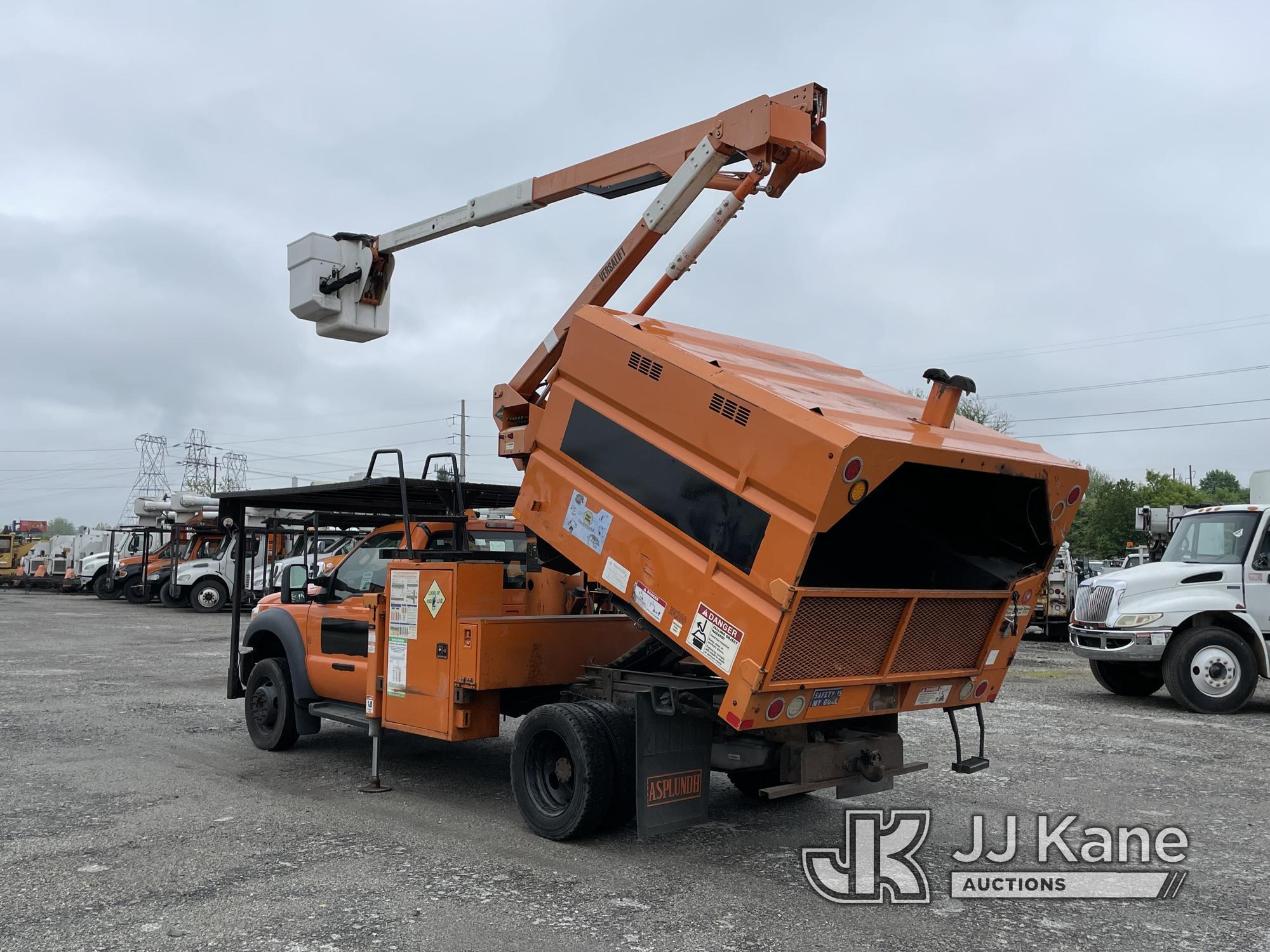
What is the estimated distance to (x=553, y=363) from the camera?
280 inches

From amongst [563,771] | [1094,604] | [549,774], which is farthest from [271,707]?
[1094,604]

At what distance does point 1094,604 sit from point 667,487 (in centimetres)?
919

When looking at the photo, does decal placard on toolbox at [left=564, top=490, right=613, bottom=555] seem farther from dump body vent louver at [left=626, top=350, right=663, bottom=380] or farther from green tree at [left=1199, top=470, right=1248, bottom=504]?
green tree at [left=1199, top=470, right=1248, bottom=504]

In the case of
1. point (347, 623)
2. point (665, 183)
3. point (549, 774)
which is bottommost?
point (549, 774)

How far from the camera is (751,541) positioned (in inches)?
198

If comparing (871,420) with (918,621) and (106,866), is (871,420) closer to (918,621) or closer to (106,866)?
(918,621)

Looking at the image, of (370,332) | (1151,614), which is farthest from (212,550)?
(1151,614)

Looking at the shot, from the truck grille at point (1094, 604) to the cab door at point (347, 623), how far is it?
8.67 m

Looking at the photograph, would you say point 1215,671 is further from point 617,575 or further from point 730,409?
point 730,409

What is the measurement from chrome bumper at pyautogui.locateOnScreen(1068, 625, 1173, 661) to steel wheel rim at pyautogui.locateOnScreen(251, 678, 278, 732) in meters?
9.10

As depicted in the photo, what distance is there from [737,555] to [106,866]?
364cm

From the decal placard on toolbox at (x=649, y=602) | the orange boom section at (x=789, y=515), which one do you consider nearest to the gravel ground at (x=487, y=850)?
the orange boom section at (x=789, y=515)

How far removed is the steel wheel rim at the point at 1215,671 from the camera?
459 inches

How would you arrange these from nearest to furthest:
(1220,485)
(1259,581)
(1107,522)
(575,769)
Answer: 1. (575,769)
2. (1259,581)
3. (1107,522)
4. (1220,485)
